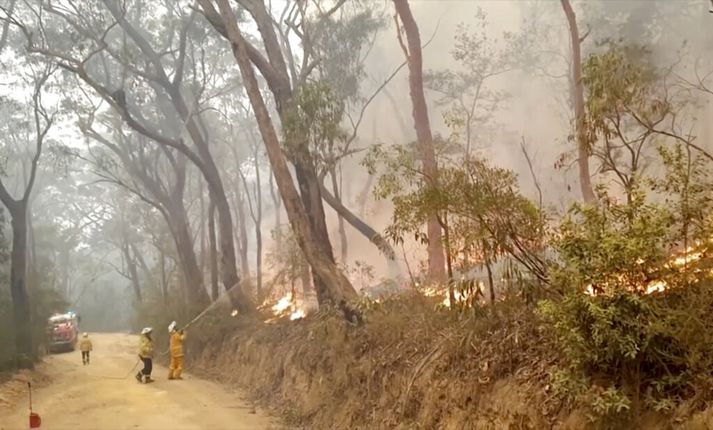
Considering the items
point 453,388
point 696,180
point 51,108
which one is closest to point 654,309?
point 696,180

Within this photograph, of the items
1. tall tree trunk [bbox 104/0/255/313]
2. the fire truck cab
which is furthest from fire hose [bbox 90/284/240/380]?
the fire truck cab

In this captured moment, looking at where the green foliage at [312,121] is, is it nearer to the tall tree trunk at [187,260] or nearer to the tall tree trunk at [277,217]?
the tall tree trunk at [277,217]

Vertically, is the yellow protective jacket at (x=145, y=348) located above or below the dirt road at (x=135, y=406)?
above

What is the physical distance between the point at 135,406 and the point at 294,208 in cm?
455

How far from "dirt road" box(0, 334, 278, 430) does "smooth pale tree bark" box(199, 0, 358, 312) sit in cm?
244

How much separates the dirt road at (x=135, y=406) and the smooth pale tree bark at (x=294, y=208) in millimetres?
2444

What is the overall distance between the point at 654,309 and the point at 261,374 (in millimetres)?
9995

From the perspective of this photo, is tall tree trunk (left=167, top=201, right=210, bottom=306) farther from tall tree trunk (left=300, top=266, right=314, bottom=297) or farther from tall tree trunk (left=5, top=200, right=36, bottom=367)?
tall tree trunk (left=5, top=200, right=36, bottom=367)

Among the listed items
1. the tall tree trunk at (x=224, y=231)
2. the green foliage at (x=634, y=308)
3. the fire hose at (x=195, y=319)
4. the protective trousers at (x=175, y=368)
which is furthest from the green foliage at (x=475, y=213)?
the tall tree trunk at (x=224, y=231)

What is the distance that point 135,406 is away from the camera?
11227 mm

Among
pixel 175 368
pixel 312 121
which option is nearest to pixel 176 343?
pixel 175 368

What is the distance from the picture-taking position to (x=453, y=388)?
687cm

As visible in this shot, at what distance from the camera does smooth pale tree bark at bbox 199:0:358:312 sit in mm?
10952

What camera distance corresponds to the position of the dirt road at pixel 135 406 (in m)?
9.95
